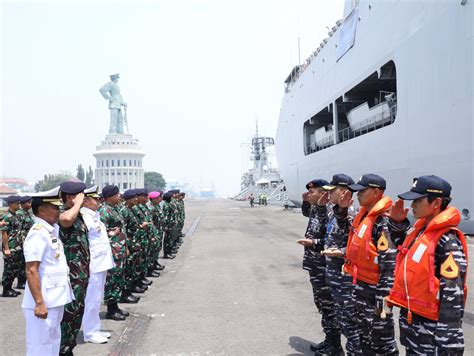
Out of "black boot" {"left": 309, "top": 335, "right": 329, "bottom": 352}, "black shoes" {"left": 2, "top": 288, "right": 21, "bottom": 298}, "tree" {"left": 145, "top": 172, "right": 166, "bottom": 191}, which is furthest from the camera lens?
"tree" {"left": 145, "top": 172, "right": 166, "bottom": 191}

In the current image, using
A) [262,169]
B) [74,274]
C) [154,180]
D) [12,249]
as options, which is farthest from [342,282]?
[154,180]

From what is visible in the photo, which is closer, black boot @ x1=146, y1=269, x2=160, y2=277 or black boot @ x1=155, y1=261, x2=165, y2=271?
black boot @ x1=146, y1=269, x2=160, y2=277

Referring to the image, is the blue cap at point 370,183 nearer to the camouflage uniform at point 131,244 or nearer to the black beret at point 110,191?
the black beret at point 110,191

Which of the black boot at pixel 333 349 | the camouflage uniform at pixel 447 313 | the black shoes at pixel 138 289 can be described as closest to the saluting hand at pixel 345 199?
the camouflage uniform at pixel 447 313

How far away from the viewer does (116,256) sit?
16.5 feet

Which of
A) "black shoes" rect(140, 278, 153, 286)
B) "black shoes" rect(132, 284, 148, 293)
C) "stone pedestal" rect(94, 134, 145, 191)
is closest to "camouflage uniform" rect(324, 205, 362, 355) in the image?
"black shoes" rect(132, 284, 148, 293)

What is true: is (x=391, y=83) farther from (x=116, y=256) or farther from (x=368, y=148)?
(x=116, y=256)

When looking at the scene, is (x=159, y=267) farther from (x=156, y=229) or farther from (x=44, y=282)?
(x=44, y=282)

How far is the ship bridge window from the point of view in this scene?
42.7ft

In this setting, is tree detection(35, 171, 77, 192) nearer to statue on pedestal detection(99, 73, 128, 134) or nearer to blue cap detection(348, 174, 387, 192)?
statue on pedestal detection(99, 73, 128, 134)

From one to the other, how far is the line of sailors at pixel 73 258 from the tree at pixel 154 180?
118157mm

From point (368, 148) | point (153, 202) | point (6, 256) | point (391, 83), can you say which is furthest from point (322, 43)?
point (6, 256)

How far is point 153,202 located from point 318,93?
45.5ft

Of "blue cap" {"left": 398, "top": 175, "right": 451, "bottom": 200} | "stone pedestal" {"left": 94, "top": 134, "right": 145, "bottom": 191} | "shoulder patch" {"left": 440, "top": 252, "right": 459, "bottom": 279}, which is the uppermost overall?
"stone pedestal" {"left": 94, "top": 134, "right": 145, "bottom": 191}
